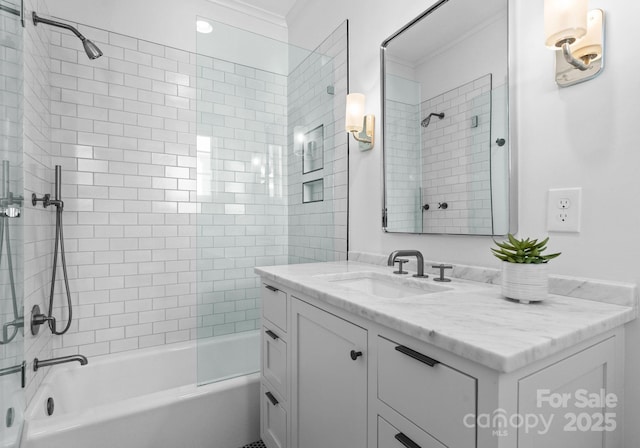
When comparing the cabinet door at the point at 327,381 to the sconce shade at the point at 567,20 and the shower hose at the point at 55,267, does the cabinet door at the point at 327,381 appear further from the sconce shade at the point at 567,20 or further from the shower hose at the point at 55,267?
the shower hose at the point at 55,267

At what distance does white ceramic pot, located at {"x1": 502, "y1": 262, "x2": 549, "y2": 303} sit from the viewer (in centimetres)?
95

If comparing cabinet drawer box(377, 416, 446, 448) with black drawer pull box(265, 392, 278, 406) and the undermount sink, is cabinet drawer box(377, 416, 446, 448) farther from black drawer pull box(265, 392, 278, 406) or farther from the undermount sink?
black drawer pull box(265, 392, 278, 406)

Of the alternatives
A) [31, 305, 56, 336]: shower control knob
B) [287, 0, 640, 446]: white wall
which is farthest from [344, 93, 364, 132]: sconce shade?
[31, 305, 56, 336]: shower control knob

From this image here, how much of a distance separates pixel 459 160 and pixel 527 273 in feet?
2.04

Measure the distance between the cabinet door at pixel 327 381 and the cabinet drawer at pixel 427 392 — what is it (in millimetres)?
103

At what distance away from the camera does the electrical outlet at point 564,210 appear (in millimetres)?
1042

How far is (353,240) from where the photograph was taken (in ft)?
6.84

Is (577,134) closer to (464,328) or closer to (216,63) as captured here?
(464,328)

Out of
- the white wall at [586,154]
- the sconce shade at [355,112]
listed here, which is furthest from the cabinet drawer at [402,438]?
the sconce shade at [355,112]

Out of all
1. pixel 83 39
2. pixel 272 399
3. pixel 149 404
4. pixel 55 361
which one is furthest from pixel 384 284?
pixel 83 39

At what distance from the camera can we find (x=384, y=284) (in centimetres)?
157

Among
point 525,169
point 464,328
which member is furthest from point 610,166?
point 464,328

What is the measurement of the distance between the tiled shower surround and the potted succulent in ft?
4.06

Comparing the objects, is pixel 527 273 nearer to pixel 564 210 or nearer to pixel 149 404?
pixel 564 210
